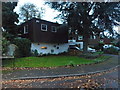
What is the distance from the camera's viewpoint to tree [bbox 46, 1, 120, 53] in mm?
15570

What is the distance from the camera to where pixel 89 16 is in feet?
56.6

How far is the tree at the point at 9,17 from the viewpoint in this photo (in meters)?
14.8

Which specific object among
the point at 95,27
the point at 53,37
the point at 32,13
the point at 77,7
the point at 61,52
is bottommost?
the point at 61,52

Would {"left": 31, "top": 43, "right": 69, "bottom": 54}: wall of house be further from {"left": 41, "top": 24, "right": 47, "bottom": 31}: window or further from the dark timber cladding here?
{"left": 41, "top": 24, "right": 47, "bottom": 31}: window

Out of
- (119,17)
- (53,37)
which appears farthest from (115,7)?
(53,37)

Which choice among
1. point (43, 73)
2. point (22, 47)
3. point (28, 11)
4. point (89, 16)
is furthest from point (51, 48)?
point (28, 11)

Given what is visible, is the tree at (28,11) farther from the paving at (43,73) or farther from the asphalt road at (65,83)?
the asphalt road at (65,83)

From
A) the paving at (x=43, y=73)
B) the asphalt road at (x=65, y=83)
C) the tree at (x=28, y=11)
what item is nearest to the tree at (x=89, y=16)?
the paving at (x=43, y=73)

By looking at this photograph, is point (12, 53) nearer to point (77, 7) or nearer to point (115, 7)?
point (77, 7)

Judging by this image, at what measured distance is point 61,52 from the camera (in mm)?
22797

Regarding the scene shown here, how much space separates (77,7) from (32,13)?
21001 mm

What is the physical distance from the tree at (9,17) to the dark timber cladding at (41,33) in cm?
259

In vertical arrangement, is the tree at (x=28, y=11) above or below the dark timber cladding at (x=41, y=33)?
above

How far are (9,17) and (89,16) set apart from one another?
1135 centimetres
